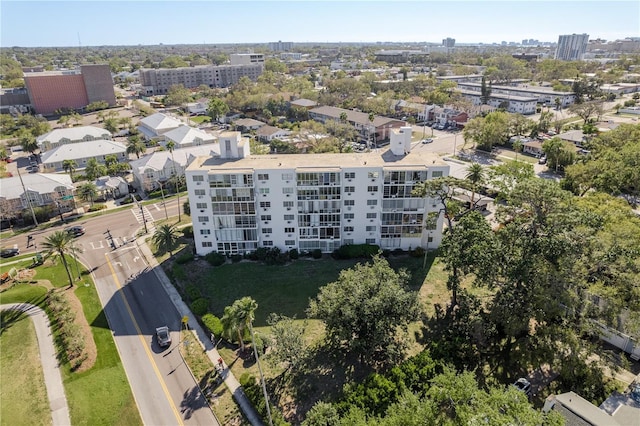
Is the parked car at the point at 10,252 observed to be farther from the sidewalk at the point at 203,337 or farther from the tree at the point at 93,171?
the tree at the point at 93,171

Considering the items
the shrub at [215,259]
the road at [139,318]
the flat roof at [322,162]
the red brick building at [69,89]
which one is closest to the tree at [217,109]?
the red brick building at [69,89]

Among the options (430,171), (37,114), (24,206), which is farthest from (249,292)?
(37,114)

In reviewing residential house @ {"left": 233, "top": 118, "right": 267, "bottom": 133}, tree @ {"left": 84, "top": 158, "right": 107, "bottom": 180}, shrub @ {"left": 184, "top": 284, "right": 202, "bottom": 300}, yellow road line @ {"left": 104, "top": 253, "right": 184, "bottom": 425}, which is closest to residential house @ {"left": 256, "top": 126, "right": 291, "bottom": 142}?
residential house @ {"left": 233, "top": 118, "right": 267, "bottom": 133}

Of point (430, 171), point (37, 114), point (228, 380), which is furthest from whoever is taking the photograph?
point (37, 114)

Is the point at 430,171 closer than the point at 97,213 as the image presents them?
Yes

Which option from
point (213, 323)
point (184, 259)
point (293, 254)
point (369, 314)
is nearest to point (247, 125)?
point (184, 259)

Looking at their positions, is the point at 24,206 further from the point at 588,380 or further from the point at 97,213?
the point at 588,380

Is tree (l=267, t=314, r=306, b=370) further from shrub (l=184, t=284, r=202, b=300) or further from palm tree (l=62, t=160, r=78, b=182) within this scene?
palm tree (l=62, t=160, r=78, b=182)
